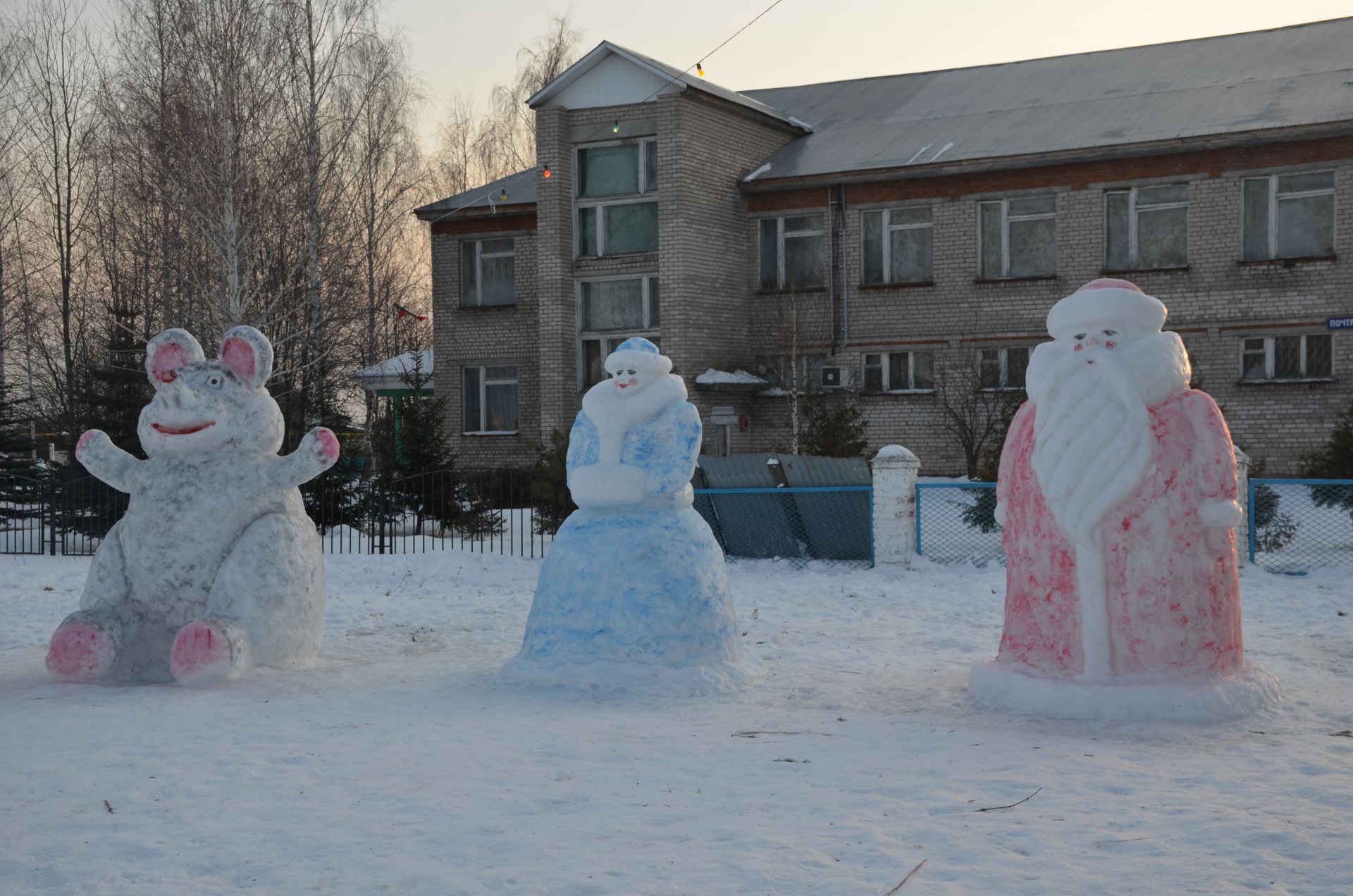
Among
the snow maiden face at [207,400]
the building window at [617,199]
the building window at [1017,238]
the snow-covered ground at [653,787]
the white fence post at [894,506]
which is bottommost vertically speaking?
the snow-covered ground at [653,787]

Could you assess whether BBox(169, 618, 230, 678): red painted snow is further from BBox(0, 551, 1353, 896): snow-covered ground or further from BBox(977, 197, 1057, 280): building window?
BBox(977, 197, 1057, 280): building window

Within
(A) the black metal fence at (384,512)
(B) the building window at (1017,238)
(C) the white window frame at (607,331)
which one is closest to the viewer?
(A) the black metal fence at (384,512)

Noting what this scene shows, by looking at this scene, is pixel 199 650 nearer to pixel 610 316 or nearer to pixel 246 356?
pixel 246 356

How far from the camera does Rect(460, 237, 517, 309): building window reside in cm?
2442

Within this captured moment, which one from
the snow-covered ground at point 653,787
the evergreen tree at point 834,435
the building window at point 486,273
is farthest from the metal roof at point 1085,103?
the snow-covered ground at point 653,787

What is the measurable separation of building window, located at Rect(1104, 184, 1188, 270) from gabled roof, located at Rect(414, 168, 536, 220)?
10.3m

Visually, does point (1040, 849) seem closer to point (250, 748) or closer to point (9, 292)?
point (250, 748)

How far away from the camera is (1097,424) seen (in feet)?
19.0

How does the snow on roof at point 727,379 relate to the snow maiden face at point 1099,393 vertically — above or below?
above

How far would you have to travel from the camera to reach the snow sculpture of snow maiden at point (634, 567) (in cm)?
648

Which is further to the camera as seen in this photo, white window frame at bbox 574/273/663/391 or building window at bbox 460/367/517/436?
building window at bbox 460/367/517/436

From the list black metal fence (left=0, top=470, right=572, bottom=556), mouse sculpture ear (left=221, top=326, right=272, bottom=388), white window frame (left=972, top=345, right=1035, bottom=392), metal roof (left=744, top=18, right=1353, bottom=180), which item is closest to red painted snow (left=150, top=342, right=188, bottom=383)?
mouse sculpture ear (left=221, top=326, right=272, bottom=388)

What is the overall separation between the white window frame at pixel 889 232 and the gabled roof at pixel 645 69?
296cm

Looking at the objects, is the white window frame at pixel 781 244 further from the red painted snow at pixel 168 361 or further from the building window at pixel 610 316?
the red painted snow at pixel 168 361
